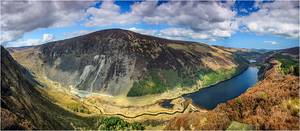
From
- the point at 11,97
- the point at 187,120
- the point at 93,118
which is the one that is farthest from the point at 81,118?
the point at 187,120

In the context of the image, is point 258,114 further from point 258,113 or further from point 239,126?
point 239,126

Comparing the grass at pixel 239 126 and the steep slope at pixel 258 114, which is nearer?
the grass at pixel 239 126

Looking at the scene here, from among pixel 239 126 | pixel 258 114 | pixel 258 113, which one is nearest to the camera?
pixel 239 126

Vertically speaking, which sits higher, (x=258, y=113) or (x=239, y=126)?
(x=258, y=113)

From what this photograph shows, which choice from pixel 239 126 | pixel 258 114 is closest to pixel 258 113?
pixel 258 114

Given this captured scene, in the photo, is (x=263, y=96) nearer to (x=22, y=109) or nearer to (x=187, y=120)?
(x=187, y=120)

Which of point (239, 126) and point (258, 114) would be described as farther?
point (258, 114)

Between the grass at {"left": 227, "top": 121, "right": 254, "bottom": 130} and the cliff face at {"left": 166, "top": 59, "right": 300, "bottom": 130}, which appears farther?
the cliff face at {"left": 166, "top": 59, "right": 300, "bottom": 130}

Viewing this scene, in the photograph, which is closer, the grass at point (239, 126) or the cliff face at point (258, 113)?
the grass at point (239, 126)
